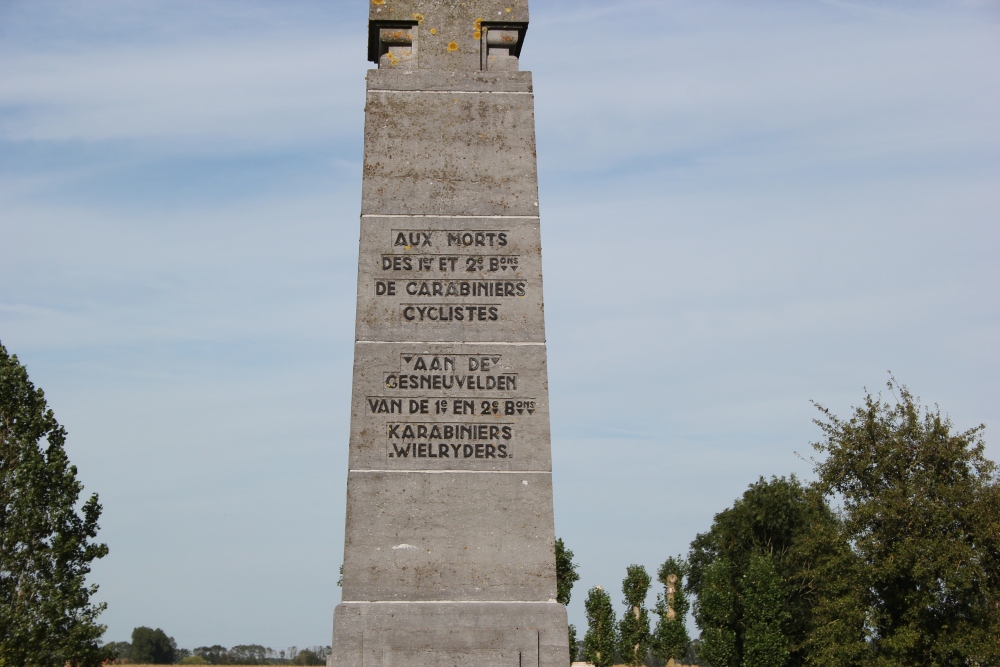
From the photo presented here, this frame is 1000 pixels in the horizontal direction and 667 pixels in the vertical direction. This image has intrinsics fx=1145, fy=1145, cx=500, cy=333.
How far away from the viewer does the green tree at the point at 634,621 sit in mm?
67438

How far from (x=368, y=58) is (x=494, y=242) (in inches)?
114

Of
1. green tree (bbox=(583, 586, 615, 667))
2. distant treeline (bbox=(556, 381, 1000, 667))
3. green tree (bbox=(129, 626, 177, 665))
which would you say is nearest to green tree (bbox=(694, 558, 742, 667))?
green tree (bbox=(583, 586, 615, 667))

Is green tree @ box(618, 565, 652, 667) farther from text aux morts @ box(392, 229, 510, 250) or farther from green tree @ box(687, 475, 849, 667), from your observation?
text aux morts @ box(392, 229, 510, 250)

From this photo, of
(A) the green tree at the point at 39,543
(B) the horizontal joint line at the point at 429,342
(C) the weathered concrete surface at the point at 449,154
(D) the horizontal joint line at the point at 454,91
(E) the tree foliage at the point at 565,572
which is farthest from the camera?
(E) the tree foliage at the point at 565,572

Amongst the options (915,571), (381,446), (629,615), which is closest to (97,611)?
(381,446)

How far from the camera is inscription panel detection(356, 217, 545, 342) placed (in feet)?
37.8

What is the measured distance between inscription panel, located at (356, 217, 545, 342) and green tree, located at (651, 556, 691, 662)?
60698mm

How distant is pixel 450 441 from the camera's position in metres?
11.3

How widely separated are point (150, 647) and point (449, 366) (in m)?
93.0

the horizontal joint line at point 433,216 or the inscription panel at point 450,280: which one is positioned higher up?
the horizontal joint line at point 433,216

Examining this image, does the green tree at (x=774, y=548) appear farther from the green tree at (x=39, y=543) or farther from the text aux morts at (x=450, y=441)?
the text aux morts at (x=450, y=441)

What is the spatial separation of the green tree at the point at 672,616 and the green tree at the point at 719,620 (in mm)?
6275

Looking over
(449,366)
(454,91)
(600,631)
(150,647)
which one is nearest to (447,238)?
(449,366)

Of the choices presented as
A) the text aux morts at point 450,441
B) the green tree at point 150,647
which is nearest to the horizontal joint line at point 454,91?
the text aux morts at point 450,441
